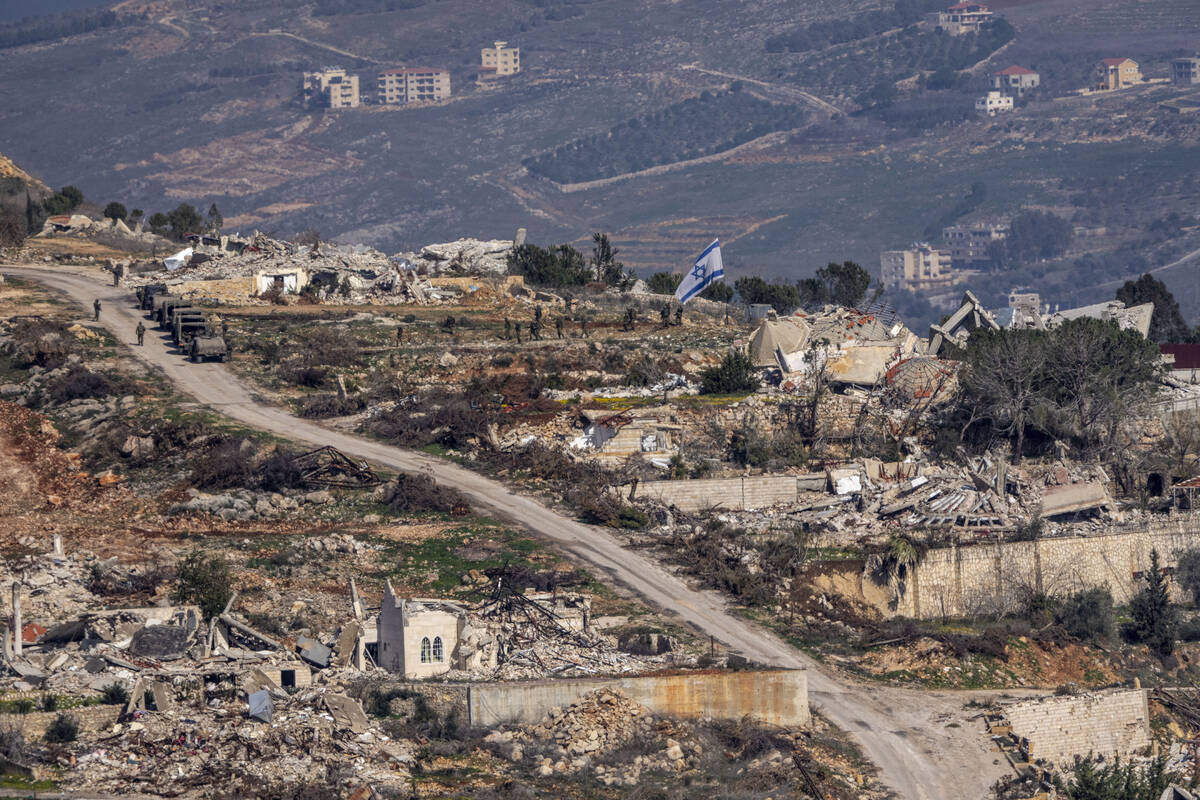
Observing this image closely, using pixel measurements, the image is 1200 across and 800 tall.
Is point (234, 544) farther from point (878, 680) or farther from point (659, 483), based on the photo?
point (878, 680)

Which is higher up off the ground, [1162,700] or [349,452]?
[349,452]

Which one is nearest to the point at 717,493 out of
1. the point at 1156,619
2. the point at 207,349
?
the point at 1156,619

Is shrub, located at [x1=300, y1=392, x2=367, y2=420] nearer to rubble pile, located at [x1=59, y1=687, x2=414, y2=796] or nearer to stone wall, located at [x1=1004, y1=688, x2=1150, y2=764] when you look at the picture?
rubble pile, located at [x1=59, y1=687, x2=414, y2=796]

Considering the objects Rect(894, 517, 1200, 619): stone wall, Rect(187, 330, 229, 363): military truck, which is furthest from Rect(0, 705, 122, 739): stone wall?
Rect(187, 330, 229, 363): military truck

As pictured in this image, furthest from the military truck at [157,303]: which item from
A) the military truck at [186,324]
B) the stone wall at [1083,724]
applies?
the stone wall at [1083,724]

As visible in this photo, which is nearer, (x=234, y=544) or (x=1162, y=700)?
(x=1162, y=700)

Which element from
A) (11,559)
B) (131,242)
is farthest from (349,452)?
(131,242)

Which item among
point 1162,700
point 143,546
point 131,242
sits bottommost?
point 1162,700
